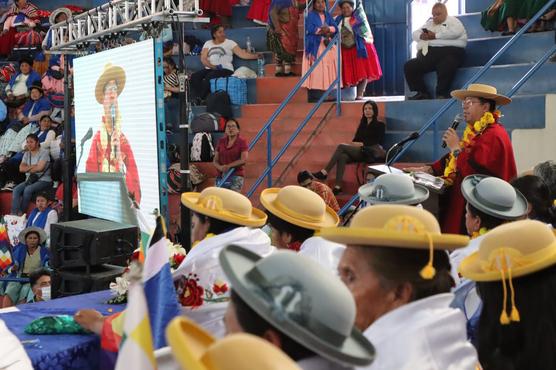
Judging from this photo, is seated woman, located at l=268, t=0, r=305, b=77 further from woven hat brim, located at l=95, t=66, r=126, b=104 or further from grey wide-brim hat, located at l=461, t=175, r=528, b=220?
grey wide-brim hat, located at l=461, t=175, r=528, b=220

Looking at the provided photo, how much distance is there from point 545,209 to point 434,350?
1876 millimetres

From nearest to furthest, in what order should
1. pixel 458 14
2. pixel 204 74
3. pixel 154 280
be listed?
pixel 154 280
pixel 458 14
pixel 204 74

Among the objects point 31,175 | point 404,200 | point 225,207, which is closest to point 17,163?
point 31,175

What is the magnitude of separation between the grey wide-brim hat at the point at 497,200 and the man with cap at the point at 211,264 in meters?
0.88

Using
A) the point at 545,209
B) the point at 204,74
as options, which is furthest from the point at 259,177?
the point at 545,209

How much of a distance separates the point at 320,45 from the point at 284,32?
0.75 m

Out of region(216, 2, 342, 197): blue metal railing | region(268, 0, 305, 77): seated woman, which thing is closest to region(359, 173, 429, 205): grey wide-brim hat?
region(216, 2, 342, 197): blue metal railing

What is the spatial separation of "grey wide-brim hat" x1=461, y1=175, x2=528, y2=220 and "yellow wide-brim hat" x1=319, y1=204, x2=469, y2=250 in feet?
4.22

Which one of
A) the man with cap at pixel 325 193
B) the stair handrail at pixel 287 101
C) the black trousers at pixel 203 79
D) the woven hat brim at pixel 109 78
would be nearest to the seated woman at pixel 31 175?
the black trousers at pixel 203 79

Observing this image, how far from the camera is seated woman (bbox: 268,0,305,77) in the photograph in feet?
32.1

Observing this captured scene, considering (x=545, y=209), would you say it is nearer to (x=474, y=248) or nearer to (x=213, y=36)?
(x=474, y=248)

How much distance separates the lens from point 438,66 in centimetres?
826

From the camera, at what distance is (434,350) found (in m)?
1.88

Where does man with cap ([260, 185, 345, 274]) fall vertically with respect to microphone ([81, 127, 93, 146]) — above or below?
below
